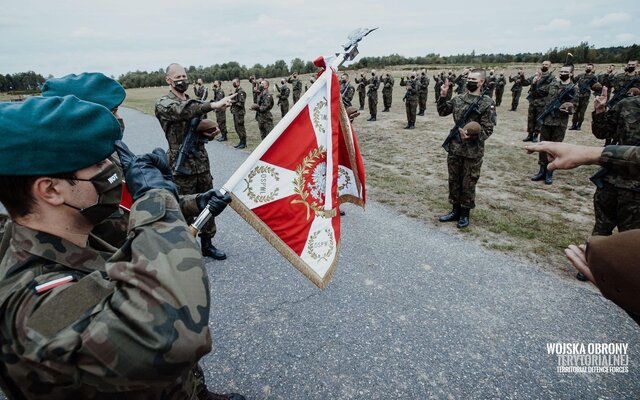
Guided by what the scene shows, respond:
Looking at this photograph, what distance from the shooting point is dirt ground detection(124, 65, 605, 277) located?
4.78 metres

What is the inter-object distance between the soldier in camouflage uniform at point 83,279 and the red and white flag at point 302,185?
993 mm

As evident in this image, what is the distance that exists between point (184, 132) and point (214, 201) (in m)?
2.94

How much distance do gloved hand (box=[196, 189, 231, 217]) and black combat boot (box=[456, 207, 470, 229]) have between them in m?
4.32

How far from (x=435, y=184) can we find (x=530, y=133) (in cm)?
614

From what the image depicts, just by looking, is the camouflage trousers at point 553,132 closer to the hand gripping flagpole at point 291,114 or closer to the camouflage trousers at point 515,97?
the hand gripping flagpole at point 291,114

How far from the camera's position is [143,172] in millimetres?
1377

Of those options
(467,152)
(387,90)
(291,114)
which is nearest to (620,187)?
(467,152)

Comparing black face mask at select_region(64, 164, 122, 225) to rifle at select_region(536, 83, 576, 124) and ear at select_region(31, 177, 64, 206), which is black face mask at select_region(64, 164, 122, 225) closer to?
ear at select_region(31, 177, 64, 206)

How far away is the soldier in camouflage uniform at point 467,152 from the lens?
507cm

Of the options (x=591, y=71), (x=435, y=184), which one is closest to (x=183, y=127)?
(x=435, y=184)

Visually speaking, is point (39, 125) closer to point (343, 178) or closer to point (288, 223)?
point (288, 223)

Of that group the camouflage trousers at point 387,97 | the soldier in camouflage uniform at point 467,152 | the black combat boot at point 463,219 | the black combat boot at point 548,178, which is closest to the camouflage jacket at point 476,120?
the soldier in camouflage uniform at point 467,152

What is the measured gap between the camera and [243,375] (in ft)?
8.84

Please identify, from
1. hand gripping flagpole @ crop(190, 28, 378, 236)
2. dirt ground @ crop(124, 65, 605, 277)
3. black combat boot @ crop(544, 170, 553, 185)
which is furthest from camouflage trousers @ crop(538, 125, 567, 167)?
hand gripping flagpole @ crop(190, 28, 378, 236)
